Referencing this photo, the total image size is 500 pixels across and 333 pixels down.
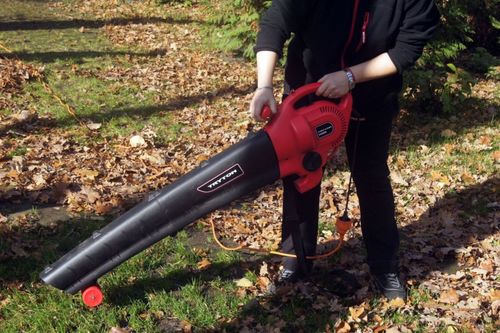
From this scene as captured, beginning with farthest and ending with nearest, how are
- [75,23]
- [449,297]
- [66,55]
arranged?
1. [75,23]
2. [66,55]
3. [449,297]

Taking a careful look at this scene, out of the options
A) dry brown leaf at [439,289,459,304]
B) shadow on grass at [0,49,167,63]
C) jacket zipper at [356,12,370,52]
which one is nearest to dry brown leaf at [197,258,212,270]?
dry brown leaf at [439,289,459,304]

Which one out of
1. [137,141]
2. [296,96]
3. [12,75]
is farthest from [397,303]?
[12,75]

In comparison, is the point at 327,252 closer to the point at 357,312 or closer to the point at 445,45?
the point at 357,312

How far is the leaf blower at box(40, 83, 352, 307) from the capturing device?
2.84 meters

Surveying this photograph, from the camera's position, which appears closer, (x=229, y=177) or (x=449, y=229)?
(x=229, y=177)

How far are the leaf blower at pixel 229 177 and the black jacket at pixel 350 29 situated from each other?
24 cm

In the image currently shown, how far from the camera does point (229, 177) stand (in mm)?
2871

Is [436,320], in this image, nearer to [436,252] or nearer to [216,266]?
[436,252]

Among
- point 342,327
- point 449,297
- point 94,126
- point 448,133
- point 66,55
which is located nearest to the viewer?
point 342,327

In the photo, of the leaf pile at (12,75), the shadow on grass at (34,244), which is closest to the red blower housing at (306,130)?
the shadow on grass at (34,244)

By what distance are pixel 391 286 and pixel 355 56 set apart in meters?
1.65

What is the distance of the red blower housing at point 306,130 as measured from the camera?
282cm

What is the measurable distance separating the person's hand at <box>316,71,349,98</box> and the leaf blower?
2.0 inches

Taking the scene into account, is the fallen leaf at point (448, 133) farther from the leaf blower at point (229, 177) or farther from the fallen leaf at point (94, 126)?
the fallen leaf at point (94, 126)
